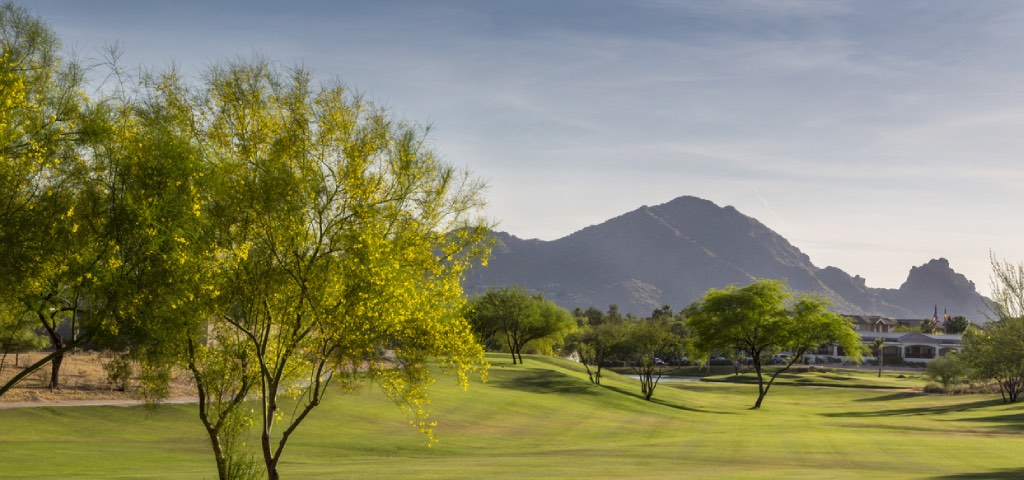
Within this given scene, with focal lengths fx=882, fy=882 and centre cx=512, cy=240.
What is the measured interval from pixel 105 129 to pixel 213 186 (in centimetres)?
282

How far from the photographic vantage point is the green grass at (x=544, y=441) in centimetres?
3450

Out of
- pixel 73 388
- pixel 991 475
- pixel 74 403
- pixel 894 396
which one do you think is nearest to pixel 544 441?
pixel 74 403

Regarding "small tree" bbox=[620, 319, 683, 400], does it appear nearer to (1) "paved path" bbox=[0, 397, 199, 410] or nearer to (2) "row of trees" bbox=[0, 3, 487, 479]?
(1) "paved path" bbox=[0, 397, 199, 410]

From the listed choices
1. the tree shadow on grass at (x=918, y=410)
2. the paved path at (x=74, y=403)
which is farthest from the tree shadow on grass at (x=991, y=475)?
the tree shadow on grass at (x=918, y=410)

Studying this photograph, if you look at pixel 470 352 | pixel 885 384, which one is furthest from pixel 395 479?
pixel 885 384

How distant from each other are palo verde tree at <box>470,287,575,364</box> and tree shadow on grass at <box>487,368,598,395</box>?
1610 cm

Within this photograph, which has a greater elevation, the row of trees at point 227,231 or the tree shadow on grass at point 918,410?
the row of trees at point 227,231

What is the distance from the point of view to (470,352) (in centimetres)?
2409

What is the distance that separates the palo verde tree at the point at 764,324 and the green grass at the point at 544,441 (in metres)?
7.44

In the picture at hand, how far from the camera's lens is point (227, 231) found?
73.3 ft

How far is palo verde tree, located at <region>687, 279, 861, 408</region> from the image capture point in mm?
85750

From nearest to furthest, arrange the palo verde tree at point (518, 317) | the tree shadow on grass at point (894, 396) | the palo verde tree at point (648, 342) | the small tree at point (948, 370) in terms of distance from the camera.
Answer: the palo verde tree at point (648, 342) → the tree shadow on grass at point (894, 396) → the small tree at point (948, 370) → the palo verde tree at point (518, 317)

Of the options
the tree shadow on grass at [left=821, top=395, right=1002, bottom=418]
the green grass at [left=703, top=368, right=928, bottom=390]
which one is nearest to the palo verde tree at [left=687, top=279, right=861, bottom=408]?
the tree shadow on grass at [left=821, top=395, right=1002, bottom=418]

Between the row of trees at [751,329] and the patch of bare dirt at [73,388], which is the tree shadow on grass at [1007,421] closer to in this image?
the row of trees at [751,329]
